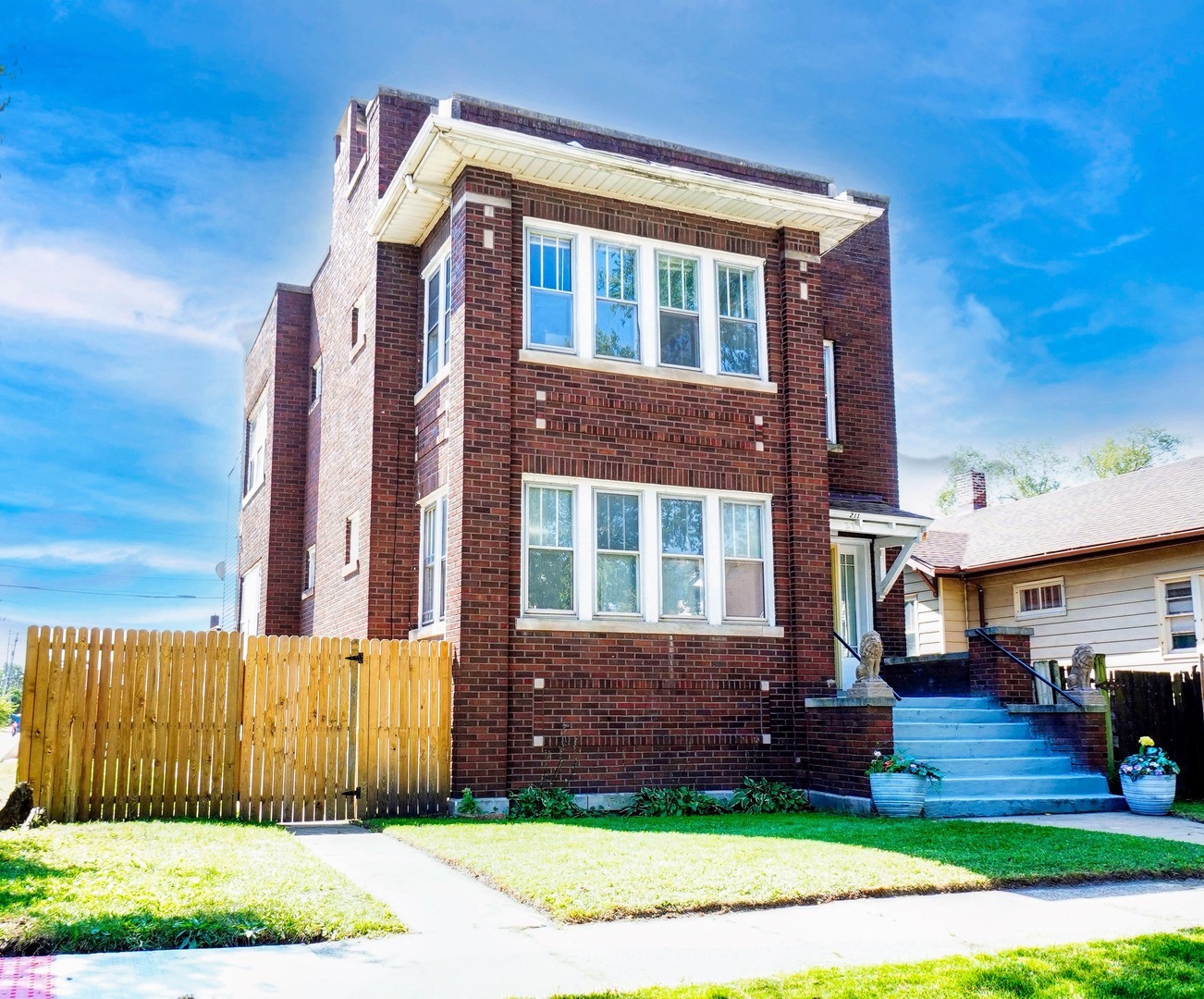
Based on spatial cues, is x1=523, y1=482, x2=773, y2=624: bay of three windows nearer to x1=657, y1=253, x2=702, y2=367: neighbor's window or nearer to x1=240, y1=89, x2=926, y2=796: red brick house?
x1=240, y1=89, x2=926, y2=796: red brick house

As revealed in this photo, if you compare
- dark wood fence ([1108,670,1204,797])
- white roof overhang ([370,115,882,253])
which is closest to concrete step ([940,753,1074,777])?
dark wood fence ([1108,670,1204,797])

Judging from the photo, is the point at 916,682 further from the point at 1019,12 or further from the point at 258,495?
the point at 258,495

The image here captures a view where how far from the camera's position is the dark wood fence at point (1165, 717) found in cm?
1457

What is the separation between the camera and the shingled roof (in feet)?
62.0

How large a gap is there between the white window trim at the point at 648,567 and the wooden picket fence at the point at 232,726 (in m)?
1.63

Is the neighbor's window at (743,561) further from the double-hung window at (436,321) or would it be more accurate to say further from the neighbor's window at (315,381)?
the neighbor's window at (315,381)

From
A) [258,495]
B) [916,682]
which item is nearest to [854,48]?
[916,682]

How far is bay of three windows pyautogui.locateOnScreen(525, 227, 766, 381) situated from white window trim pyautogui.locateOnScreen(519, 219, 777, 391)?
1 centimetres

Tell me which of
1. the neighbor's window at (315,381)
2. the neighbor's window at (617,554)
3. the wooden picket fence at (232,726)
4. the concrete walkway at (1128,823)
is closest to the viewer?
the concrete walkway at (1128,823)

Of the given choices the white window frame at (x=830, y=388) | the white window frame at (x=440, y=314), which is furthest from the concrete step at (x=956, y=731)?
the white window frame at (x=440, y=314)

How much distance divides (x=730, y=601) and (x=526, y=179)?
5762mm

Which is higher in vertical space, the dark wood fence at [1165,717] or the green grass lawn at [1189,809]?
the dark wood fence at [1165,717]

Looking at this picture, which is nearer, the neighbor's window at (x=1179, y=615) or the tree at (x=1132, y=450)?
the neighbor's window at (x=1179, y=615)

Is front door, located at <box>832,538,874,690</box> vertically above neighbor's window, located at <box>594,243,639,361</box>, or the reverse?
neighbor's window, located at <box>594,243,639,361</box>
